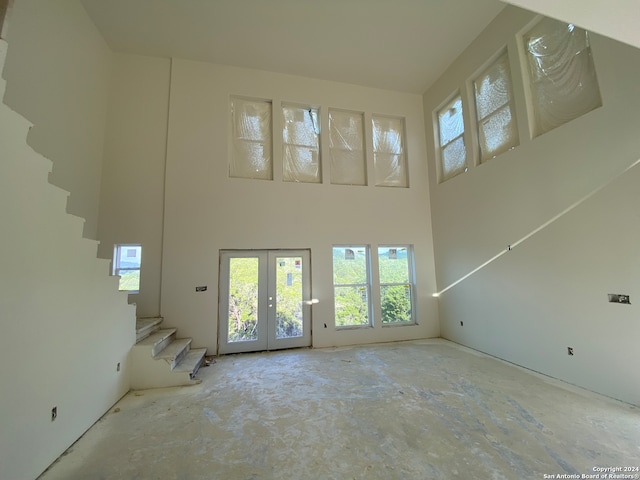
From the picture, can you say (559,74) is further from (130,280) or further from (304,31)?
(130,280)

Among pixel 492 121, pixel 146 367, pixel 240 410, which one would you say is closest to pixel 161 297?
pixel 146 367

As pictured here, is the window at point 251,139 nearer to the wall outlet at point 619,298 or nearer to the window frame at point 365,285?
the window frame at point 365,285

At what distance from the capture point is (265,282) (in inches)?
204

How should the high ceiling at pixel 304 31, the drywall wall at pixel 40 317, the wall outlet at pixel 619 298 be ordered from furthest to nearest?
the high ceiling at pixel 304 31
the wall outlet at pixel 619 298
the drywall wall at pixel 40 317

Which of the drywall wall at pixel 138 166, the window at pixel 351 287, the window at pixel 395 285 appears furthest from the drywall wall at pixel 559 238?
the drywall wall at pixel 138 166

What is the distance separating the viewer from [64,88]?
155 inches

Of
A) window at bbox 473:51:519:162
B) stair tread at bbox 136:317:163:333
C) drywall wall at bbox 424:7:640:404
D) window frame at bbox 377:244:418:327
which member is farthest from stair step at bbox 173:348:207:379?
window at bbox 473:51:519:162

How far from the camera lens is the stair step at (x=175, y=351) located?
11.9ft

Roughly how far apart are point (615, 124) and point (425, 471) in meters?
4.04

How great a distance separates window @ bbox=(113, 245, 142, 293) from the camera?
471 centimetres

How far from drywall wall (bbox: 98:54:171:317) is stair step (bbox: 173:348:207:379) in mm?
1012

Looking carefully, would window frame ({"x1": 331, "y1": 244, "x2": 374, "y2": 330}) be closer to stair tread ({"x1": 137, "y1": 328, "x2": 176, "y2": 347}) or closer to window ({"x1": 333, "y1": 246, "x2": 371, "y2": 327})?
window ({"x1": 333, "y1": 246, "x2": 371, "y2": 327})

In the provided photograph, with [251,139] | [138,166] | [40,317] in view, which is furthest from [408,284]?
[138,166]

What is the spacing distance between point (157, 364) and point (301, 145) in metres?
4.63
